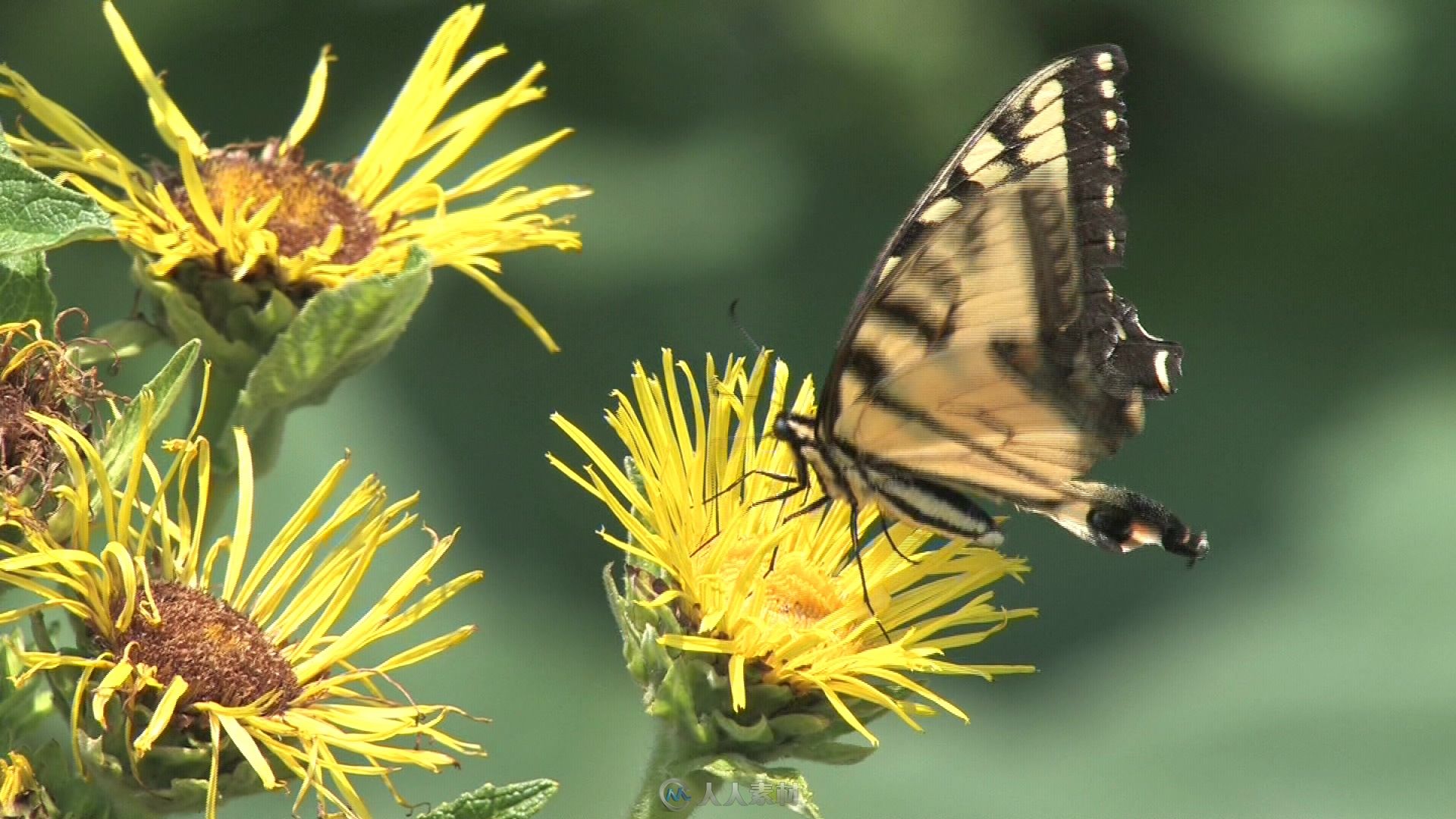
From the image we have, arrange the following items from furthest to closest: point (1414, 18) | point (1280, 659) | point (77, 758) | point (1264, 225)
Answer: point (1264, 225)
point (1414, 18)
point (1280, 659)
point (77, 758)

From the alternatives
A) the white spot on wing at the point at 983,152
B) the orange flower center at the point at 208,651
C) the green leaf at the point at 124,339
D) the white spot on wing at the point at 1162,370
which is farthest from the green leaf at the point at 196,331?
the white spot on wing at the point at 1162,370

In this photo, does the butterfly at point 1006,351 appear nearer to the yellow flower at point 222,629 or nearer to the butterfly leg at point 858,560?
the butterfly leg at point 858,560

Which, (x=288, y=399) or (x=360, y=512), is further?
(x=288, y=399)

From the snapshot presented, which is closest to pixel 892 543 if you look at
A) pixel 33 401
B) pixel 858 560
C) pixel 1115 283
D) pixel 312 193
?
pixel 858 560

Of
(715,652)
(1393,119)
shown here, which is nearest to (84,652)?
(715,652)

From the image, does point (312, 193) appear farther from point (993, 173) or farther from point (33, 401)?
point (993, 173)

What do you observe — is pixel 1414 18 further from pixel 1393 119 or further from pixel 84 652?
pixel 84 652
